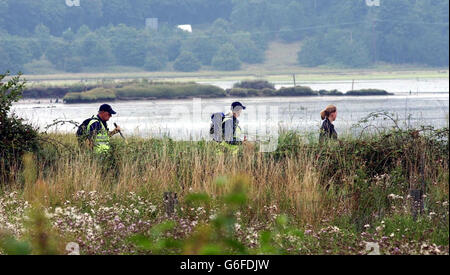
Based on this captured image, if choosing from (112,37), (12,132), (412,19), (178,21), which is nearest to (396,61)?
(412,19)

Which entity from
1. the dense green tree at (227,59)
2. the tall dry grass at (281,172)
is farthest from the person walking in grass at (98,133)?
the dense green tree at (227,59)

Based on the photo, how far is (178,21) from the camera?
109188mm

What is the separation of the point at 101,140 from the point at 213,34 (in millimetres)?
98976

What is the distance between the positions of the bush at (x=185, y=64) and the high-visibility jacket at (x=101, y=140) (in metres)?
97.3

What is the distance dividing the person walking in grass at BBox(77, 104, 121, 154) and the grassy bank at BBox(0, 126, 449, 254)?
0.86 feet

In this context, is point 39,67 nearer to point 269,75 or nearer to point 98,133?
point 269,75

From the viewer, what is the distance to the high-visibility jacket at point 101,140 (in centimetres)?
1205

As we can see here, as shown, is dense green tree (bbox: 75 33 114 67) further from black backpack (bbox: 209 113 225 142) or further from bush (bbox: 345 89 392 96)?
black backpack (bbox: 209 113 225 142)

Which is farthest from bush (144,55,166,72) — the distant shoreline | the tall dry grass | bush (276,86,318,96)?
the tall dry grass

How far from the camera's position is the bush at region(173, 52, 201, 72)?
110688 millimetres

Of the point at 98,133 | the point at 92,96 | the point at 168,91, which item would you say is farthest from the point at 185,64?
the point at 98,133

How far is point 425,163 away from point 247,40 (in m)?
103

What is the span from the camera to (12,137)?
11.8 meters

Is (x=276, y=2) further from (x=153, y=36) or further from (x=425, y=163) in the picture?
(x=425, y=163)
